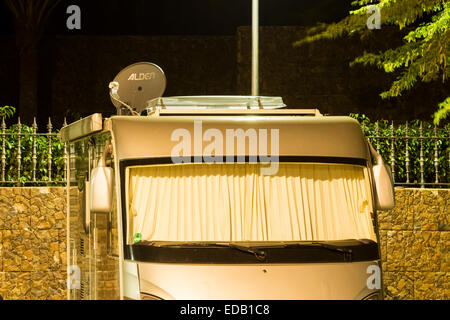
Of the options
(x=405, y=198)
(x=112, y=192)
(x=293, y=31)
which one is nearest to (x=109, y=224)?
(x=112, y=192)

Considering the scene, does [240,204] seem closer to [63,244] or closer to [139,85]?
[139,85]

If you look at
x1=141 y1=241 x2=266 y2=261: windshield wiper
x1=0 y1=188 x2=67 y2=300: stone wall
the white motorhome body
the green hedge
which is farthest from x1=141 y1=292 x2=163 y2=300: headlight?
the green hedge

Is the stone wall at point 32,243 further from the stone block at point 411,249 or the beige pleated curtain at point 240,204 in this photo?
the beige pleated curtain at point 240,204

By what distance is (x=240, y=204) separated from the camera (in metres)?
6.30

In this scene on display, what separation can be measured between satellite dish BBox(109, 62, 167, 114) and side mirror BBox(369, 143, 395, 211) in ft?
9.39

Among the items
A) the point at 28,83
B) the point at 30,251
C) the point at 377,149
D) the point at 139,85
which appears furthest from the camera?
the point at 28,83

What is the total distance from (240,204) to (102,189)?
1.07 metres

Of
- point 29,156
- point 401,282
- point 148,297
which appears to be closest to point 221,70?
point 29,156

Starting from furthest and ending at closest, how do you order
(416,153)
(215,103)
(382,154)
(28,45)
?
(28,45) < (416,153) < (382,154) < (215,103)

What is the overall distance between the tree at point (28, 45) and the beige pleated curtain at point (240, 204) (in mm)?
16058

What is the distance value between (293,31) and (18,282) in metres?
11.3

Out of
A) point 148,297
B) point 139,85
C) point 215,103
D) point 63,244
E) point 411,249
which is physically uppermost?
point 139,85

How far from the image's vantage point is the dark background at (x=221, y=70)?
21.2 m
